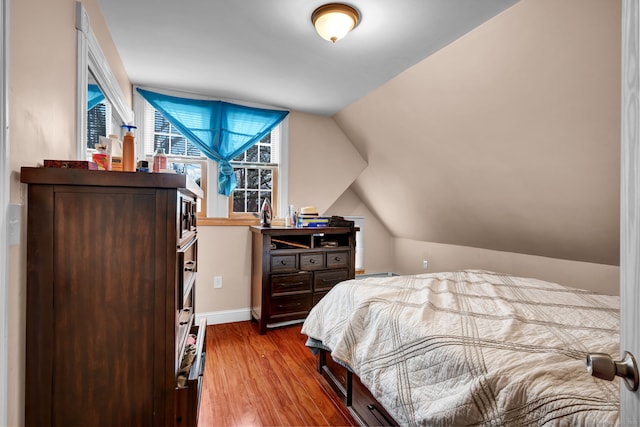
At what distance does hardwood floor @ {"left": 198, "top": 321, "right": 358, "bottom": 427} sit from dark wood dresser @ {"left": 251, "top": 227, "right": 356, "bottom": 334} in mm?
255

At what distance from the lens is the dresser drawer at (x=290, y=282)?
3068mm

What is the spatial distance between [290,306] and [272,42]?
230cm

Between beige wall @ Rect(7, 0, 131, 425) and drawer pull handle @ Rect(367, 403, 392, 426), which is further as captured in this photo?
drawer pull handle @ Rect(367, 403, 392, 426)

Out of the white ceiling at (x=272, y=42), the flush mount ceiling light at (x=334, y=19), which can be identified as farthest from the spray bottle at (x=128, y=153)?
the flush mount ceiling light at (x=334, y=19)

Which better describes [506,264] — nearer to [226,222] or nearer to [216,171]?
[226,222]

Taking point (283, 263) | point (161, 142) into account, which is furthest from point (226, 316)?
point (161, 142)

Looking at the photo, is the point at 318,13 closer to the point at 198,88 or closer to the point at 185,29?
the point at 185,29

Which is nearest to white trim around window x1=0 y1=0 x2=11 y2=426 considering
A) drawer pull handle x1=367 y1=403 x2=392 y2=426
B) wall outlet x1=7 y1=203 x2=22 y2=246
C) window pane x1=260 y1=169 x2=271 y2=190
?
wall outlet x1=7 y1=203 x2=22 y2=246

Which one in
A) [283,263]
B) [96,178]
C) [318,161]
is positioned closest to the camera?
[96,178]

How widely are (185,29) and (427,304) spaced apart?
7.43ft

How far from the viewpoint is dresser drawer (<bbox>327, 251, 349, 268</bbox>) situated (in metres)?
3.34

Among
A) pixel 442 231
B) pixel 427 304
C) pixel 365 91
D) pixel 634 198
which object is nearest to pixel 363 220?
pixel 442 231

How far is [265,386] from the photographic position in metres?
2.16

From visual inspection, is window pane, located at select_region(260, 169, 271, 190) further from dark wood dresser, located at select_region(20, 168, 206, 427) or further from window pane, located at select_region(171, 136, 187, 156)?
dark wood dresser, located at select_region(20, 168, 206, 427)
